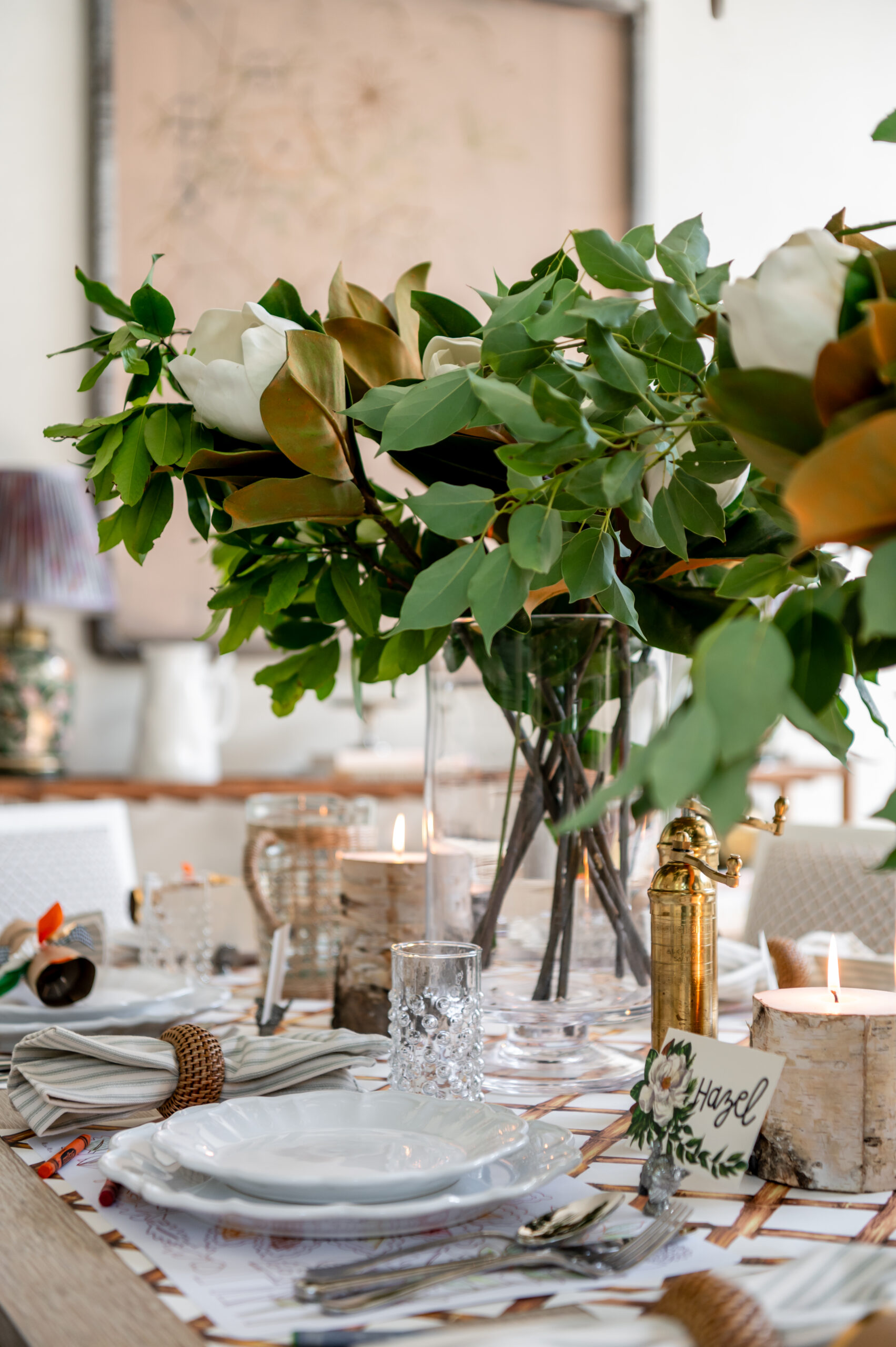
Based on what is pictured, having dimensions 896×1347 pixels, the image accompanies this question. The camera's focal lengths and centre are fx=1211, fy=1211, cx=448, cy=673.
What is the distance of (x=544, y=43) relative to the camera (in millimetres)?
3008

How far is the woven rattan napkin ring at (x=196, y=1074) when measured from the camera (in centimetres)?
69

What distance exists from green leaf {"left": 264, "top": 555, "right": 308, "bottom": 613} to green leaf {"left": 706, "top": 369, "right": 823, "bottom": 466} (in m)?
0.38

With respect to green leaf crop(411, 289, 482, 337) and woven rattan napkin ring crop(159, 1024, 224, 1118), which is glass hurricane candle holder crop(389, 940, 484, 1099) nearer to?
woven rattan napkin ring crop(159, 1024, 224, 1118)

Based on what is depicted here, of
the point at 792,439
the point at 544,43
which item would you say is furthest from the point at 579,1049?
the point at 544,43

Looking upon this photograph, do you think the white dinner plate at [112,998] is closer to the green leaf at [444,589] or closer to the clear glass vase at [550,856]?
the clear glass vase at [550,856]

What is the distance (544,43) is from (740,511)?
2.67 metres

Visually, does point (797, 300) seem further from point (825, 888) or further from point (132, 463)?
point (825, 888)

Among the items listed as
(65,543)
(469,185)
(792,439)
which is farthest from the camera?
(469,185)

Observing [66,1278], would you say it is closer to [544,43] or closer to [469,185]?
[469,185]

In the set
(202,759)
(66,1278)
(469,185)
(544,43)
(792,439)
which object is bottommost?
(66,1278)

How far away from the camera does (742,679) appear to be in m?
0.41

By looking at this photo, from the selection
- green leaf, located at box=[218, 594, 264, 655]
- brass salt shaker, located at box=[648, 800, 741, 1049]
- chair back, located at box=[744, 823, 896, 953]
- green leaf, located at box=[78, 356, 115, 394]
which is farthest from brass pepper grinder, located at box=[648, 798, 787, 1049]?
chair back, located at box=[744, 823, 896, 953]

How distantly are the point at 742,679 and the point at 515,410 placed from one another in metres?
0.19

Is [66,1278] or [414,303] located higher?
[414,303]
